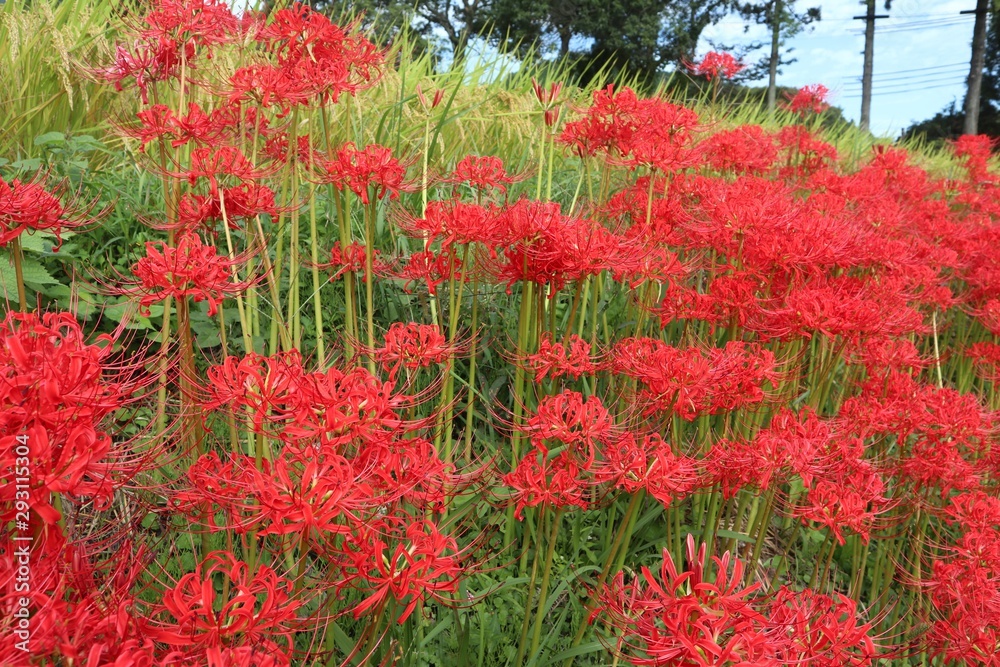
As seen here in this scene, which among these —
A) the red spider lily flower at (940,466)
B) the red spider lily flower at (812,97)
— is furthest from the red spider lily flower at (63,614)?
the red spider lily flower at (812,97)

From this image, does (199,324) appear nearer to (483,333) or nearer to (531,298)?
(483,333)

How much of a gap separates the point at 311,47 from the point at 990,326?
3.72 metres

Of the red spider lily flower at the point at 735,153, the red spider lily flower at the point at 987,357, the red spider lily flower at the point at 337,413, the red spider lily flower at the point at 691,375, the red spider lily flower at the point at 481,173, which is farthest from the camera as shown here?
the red spider lily flower at the point at 987,357

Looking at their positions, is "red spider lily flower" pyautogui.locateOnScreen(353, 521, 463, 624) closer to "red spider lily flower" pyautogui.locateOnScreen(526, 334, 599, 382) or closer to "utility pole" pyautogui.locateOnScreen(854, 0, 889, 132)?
"red spider lily flower" pyautogui.locateOnScreen(526, 334, 599, 382)

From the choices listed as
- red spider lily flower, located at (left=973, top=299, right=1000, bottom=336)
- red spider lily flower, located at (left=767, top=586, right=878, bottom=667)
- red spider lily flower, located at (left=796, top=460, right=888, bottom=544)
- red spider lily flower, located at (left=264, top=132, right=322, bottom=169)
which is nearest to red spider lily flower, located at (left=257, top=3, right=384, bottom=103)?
red spider lily flower, located at (left=264, top=132, right=322, bottom=169)

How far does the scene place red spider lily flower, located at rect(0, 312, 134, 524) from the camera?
3.20ft

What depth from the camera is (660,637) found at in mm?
1107

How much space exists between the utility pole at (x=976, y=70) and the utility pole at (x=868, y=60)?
2.12 m

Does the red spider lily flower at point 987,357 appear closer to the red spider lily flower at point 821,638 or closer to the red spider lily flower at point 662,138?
the red spider lily flower at point 662,138

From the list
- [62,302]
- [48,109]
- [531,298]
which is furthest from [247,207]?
[48,109]

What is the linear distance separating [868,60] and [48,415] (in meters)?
21.8

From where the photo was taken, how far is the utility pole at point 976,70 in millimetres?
17188

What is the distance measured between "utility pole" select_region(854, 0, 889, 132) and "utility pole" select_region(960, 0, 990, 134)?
6.96 ft

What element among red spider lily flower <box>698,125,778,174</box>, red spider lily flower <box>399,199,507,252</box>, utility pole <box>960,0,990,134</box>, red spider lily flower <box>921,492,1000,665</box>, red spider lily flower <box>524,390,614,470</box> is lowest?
red spider lily flower <box>921,492,1000,665</box>
